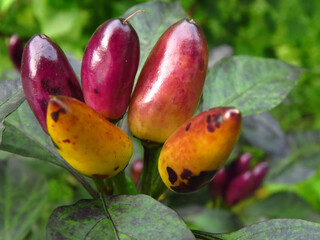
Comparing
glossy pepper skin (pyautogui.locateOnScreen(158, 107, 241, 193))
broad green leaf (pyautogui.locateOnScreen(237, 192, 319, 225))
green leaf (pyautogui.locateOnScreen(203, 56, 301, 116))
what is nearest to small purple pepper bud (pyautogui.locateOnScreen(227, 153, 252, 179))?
broad green leaf (pyautogui.locateOnScreen(237, 192, 319, 225))

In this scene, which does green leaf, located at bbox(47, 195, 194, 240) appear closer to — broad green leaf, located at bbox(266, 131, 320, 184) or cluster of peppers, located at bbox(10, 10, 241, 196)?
cluster of peppers, located at bbox(10, 10, 241, 196)

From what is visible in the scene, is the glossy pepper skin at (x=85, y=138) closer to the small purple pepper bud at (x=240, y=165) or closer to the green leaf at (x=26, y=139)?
the green leaf at (x=26, y=139)

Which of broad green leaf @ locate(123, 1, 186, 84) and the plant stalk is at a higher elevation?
broad green leaf @ locate(123, 1, 186, 84)

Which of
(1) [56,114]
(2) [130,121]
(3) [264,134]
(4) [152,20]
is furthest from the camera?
(3) [264,134]

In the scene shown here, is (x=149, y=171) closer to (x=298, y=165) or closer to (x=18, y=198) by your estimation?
(x=18, y=198)

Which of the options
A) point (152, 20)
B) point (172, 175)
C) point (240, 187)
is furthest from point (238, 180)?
point (172, 175)

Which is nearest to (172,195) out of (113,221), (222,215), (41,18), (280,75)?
(222,215)

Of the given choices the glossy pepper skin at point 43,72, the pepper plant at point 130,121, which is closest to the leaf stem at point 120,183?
the pepper plant at point 130,121
